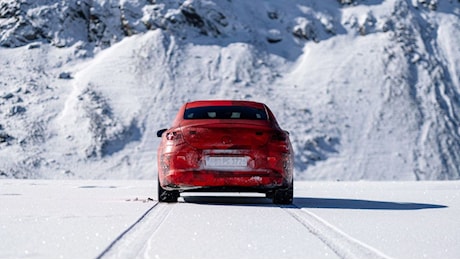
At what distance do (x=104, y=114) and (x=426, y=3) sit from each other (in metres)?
25.1

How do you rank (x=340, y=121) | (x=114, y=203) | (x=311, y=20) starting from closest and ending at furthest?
(x=114, y=203) < (x=340, y=121) < (x=311, y=20)

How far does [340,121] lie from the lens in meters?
35.2

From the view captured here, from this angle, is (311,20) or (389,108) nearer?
(389,108)

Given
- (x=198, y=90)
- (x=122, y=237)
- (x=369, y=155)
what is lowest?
(x=369, y=155)

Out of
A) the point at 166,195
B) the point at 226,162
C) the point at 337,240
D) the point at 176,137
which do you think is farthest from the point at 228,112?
the point at 337,240

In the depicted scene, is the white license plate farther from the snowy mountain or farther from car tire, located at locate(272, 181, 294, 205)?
the snowy mountain

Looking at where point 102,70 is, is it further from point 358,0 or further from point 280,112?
point 358,0

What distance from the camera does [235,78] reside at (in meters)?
37.8

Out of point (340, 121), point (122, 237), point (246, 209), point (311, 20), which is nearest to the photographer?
point (122, 237)

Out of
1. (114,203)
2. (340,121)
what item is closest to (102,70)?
(340,121)

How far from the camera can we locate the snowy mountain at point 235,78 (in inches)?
1273

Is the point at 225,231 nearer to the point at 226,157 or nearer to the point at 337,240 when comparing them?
the point at 337,240

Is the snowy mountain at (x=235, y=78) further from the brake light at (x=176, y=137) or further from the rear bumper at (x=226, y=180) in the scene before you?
the rear bumper at (x=226, y=180)

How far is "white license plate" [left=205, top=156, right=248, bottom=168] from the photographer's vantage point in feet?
29.0
